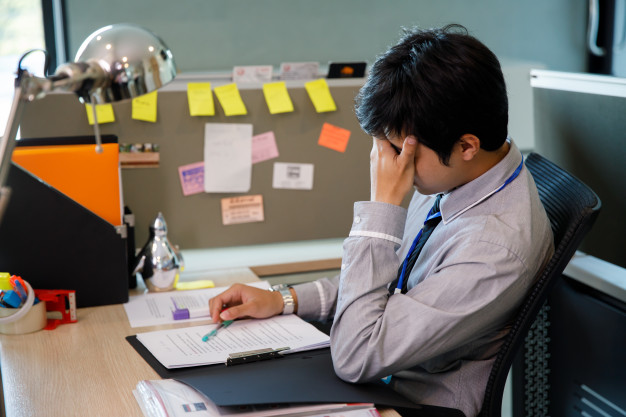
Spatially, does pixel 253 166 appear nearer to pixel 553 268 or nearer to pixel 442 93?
pixel 442 93

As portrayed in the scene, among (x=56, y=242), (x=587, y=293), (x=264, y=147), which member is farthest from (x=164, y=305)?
(x=587, y=293)

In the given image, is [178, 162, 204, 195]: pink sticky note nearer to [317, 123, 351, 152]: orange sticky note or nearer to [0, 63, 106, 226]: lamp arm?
[317, 123, 351, 152]: orange sticky note

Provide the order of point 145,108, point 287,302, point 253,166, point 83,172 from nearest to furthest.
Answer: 1. point 287,302
2. point 83,172
3. point 145,108
4. point 253,166

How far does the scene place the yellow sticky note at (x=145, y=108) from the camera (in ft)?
5.51

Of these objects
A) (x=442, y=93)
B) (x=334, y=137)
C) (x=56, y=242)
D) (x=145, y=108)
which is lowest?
(x=56, y=242)

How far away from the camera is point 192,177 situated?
5.74 ft

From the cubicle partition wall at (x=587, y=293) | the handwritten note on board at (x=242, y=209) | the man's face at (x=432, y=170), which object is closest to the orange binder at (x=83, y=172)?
the handwritten note on board at (x=242, y=209)

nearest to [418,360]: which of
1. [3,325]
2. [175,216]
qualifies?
[3,325]

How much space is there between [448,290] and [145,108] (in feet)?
3.35

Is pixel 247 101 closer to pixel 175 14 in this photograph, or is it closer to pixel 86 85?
pixel 86 85

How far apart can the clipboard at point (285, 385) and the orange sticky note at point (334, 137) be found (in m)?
0.85

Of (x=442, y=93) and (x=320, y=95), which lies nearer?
(x=442, y=93)

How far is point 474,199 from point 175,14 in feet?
8.74

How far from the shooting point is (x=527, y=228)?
1.00 metres
